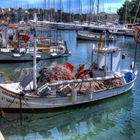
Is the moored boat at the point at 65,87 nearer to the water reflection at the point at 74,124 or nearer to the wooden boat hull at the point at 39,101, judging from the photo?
the wooden boat hull at the point at 39,101

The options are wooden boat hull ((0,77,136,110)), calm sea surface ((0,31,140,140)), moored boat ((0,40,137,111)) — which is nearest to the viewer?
calm sea surface ((0,31,140,140))

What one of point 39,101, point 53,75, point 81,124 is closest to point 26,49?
point 53,75

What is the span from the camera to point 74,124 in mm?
18375

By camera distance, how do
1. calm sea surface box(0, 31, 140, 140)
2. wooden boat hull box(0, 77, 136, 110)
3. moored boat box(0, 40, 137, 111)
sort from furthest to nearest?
moored boat box(0, 40, 137, 111) → wooden boat hull box(0, 77, 136, 110) → calm sea surface box(0, 31, 140, 140)

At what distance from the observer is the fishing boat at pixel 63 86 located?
1881 centimetres

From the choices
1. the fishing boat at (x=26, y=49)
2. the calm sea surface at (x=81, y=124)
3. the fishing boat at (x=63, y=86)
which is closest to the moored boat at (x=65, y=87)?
the fishing boat at (x=63, y=86)

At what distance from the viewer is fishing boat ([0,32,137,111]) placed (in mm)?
18812

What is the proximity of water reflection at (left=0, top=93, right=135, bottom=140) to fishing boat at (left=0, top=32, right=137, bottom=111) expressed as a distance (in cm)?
55

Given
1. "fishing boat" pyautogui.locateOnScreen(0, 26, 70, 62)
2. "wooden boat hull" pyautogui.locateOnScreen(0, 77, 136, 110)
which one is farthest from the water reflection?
"fishing boat" pyautogui.locateOnScreen(0, 26, 70, 62)

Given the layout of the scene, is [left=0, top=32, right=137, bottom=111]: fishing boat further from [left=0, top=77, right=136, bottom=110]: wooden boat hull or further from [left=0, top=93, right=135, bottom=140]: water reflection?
[left=0, top=93, right=135, bottom=140]: water reflection

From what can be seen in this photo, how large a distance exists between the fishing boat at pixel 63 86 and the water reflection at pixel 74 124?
55 centimetres

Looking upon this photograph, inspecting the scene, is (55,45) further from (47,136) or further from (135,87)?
(47,136)

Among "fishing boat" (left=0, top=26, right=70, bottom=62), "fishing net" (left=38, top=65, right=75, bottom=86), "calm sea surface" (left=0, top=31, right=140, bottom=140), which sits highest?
"fishing net" (left=38, top=65, right=75, bottom=86)

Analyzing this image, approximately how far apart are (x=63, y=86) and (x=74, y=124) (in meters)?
Answer: 2.82
